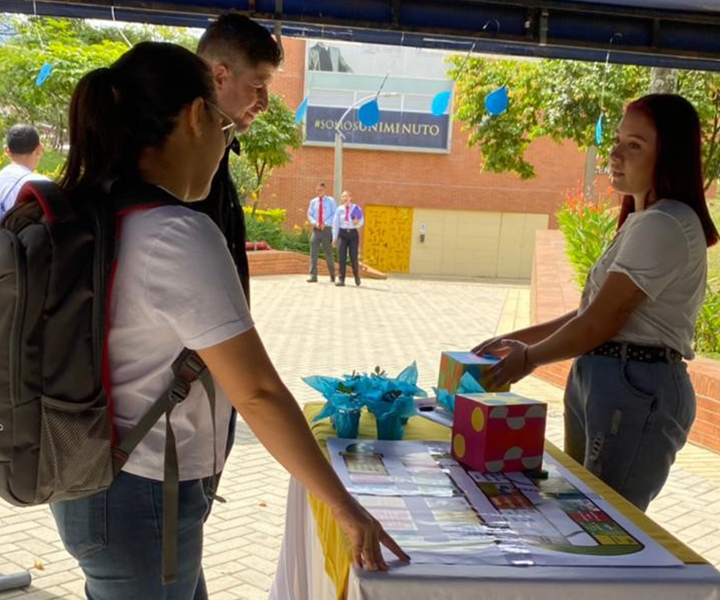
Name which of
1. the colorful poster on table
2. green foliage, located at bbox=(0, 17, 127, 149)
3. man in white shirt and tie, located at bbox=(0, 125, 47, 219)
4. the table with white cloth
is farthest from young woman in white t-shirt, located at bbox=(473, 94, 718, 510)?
the colorful poster on table

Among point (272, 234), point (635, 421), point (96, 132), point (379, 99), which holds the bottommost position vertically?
point (272, 234)

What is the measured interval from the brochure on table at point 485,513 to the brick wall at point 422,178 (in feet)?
83.5

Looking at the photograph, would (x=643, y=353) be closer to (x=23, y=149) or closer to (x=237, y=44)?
(x=237, y=44)

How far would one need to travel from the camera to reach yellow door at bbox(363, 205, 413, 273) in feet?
90.2

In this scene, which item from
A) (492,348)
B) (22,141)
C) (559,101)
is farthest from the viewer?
(559,101)

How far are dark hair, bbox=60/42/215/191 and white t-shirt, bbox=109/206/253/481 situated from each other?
0.46 ft

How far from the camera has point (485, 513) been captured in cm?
190

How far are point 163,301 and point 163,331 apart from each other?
104 millimetres

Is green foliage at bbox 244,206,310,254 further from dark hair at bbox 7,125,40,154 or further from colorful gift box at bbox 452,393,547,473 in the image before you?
colorful gift box at bbox 452,393,547,473

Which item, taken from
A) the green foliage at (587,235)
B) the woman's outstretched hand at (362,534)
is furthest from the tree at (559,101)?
the woman's outstretched hand at (362,534)

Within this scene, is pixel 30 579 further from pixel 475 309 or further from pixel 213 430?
pixel 475 309

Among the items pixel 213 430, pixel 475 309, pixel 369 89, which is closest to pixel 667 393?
pixel 213 430

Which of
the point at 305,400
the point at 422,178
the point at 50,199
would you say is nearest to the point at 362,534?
the point at 50,199

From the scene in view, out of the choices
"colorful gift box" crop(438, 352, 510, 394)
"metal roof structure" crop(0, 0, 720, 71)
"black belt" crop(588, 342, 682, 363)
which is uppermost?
"metal roof structure" crop(0, 0, 720, 71)
